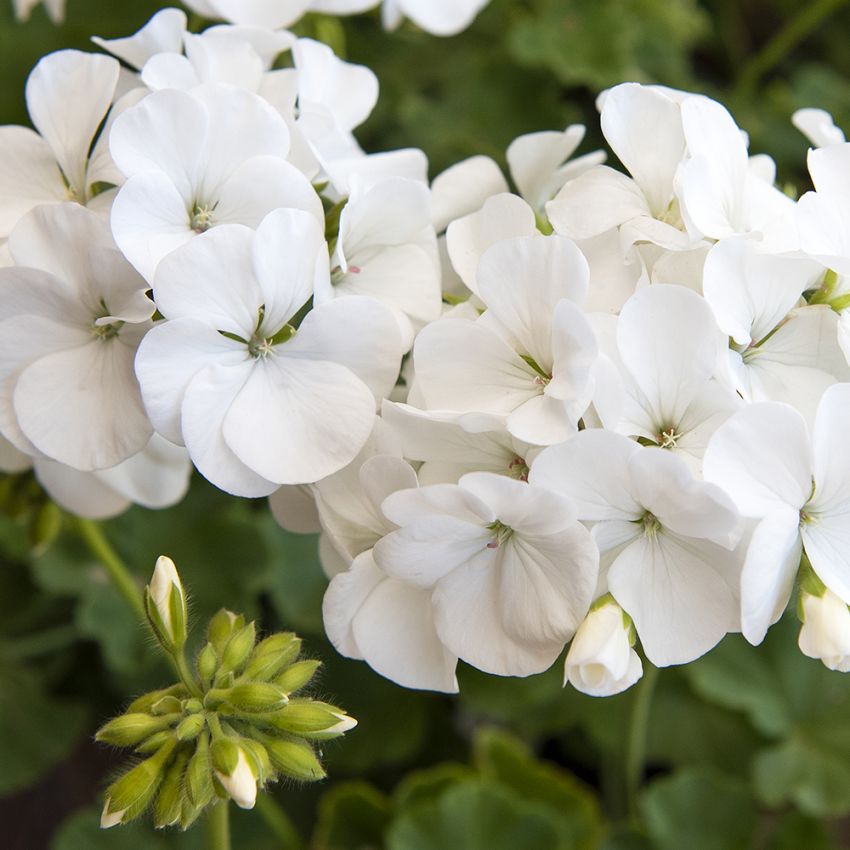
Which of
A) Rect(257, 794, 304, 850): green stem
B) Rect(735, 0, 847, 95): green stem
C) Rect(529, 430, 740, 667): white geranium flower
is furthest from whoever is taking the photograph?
Rect(735, 0, 847, 95): green stem

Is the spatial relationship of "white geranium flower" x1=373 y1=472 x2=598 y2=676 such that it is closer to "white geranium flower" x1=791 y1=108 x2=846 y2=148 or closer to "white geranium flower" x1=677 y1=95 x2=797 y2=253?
"white geranium flower" x1=677 y1=95 x2=797 y2=253

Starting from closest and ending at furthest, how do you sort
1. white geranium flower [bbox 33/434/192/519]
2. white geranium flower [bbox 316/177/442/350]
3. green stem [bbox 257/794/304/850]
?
white geranium flower [bbox 316/177/442/350] < white geranium flower [bbox 33/434/192/519] < green stem [bbox 257/794/304/850]

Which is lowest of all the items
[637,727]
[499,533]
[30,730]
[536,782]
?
[30,730]

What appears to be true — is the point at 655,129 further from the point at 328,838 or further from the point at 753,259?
the point at 328,838

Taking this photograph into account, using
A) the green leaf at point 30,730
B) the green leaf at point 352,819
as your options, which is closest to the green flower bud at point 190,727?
the green leaf at point 352,819

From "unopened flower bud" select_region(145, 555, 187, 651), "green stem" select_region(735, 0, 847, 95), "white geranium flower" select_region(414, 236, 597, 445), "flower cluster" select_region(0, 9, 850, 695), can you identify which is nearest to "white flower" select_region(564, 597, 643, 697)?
"flower cluster" select_region(0, 9, 850, 695)

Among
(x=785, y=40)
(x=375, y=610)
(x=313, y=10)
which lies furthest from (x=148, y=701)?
(x=785, y=40)

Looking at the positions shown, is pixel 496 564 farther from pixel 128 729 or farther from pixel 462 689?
pixel 462 689
